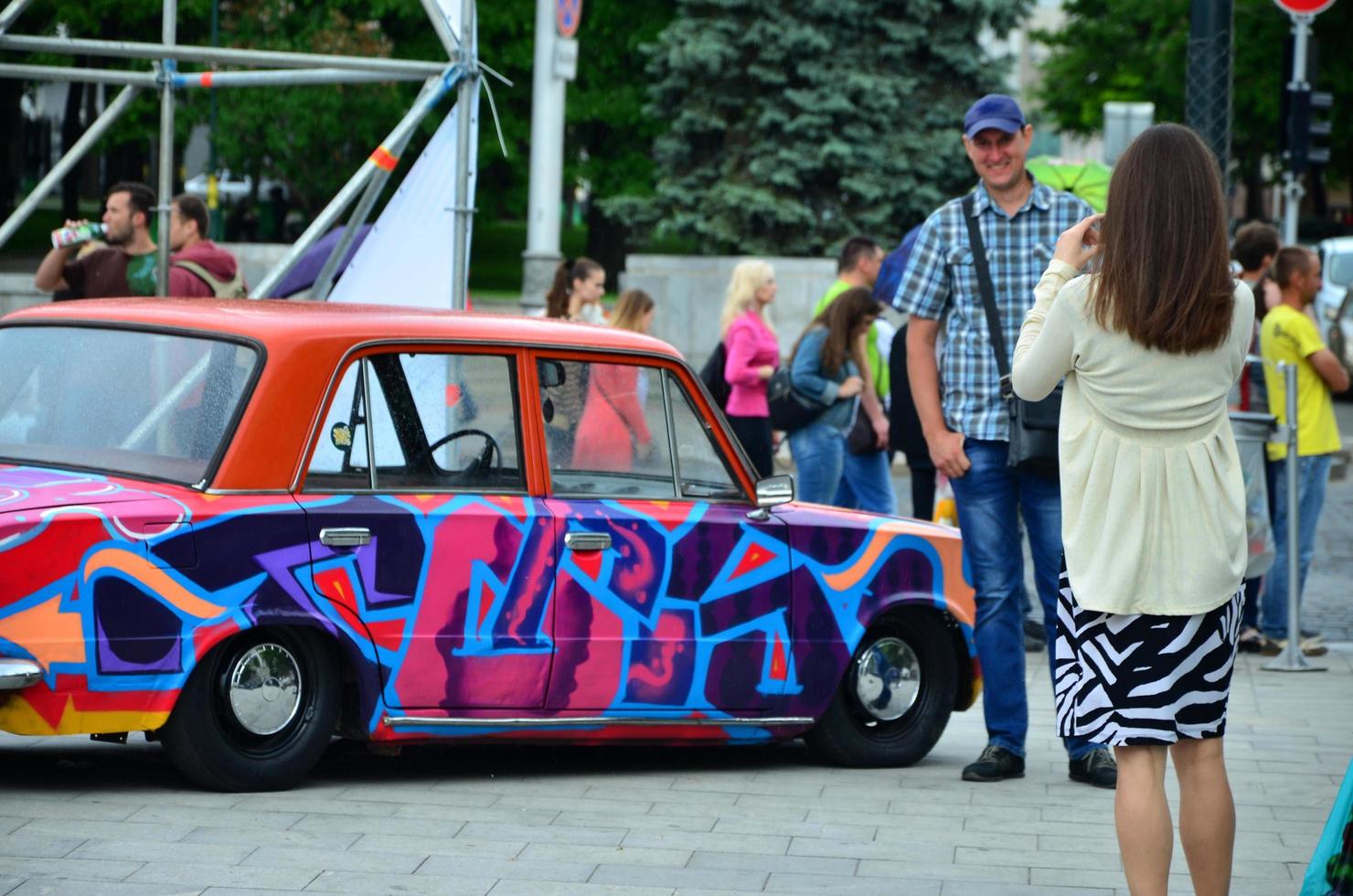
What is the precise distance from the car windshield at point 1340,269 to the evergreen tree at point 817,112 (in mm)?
6522

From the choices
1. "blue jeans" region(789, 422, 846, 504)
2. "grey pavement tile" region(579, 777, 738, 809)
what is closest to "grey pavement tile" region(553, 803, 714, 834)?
"grey pavement tile" region(579, 777, 738, 809)

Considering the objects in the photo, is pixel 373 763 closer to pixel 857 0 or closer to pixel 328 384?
pixel 328 384

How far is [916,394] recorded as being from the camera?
691 centimetres

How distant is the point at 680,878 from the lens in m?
5.37

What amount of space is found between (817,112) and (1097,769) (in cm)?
1993

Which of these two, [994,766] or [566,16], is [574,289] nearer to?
[994,766]

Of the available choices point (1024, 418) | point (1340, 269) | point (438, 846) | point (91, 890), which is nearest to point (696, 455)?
point (1024, 418)

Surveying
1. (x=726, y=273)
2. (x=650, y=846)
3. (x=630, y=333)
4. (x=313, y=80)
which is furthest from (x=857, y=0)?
(x=650, y=846)

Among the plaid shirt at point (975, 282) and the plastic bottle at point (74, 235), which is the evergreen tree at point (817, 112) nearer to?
the plastic bottle at point (74, 235)

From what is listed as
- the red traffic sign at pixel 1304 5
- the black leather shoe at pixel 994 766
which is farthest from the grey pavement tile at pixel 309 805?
the red traffic sign at pixel 1304 5

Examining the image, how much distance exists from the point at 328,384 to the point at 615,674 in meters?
1.24

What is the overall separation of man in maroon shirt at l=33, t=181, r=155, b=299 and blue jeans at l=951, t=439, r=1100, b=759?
431cm

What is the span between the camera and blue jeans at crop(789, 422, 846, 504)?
11.2 metres

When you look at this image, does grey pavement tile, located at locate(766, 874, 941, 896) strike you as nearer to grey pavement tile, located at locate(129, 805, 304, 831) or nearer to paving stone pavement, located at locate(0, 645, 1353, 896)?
paving stone pavement, located at locate(0, 645, 1353, 896)
